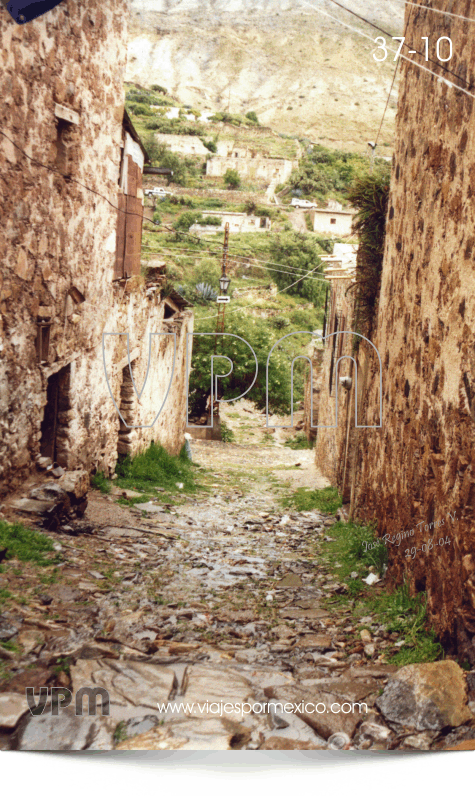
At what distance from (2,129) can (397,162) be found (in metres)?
2.98

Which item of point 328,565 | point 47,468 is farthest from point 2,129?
point 328,565

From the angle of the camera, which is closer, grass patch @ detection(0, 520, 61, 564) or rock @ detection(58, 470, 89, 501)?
grass patch @ detection(0, 520, 61, 564)

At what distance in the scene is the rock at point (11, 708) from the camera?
2.24m

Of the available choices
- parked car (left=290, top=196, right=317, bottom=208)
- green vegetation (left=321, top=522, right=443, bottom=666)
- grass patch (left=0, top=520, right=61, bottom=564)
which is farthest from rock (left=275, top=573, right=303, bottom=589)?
parked car (left=290, top=196, right=317, bottom=208)

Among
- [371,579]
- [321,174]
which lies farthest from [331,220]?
[371,579]

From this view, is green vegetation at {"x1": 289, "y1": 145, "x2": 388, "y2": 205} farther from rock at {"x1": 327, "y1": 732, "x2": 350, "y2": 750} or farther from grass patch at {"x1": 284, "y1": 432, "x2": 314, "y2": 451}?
rock at {"x1": 327, "y1": 732, "x2": 350, "y2": 750}

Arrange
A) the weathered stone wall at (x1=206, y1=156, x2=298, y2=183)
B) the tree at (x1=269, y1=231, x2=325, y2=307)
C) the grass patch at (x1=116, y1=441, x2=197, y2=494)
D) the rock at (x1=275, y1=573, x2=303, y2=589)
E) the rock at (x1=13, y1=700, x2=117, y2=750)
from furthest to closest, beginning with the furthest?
the weathered stone wall at (x1=206, y1=156, x2=298, y2=183) → the tree at (x1=269, y1=231, x2=325, y2=307) → the grass patch at (x1=116, y1=441, x2=197, y2=494) → the rock at (x1=275, y1=573, x2=303, y2=589) → the rock at (x1=13, y1=700, x2=117, y2=750)

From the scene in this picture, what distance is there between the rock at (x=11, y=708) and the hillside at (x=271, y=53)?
143 inches

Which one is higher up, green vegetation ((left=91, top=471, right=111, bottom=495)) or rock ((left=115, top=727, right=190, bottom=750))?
rock ((left=115, top=727, right=190, bottom=750))

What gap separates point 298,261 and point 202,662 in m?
26.1

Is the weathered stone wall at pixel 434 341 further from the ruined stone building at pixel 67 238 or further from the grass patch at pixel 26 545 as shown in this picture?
the ruined stone building at pixel 67 238

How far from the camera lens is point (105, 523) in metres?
5.59

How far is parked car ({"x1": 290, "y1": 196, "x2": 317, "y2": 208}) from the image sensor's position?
85.9ft

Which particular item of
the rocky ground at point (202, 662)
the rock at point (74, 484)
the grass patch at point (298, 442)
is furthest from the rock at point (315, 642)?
the grass patch at point (298, 442)
